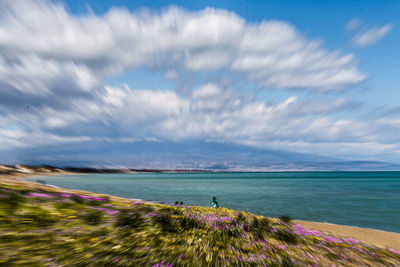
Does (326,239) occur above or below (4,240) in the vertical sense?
below

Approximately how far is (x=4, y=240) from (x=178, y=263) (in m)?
4.14

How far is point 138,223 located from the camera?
704 cm

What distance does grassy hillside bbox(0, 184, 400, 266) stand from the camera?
4392mm

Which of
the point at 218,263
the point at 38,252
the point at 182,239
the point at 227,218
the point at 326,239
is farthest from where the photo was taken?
the point at 227,218

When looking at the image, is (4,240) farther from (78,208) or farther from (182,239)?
(182,239)

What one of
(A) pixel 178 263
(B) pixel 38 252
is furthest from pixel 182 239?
(B) pixel 38 252

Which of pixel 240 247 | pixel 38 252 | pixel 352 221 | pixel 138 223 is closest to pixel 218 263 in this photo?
pixel 240 247

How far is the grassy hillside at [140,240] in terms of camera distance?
4.39m

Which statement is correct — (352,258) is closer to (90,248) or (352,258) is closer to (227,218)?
(227,218)

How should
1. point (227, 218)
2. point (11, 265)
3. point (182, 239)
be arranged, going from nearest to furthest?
1. point (11, 265)
2. point (182, 239)
3. point (227, 218)

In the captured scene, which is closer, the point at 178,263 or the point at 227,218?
the point at 178,263

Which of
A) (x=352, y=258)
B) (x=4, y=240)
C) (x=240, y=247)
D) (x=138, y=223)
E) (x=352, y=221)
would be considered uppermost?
(x=4, y=240)

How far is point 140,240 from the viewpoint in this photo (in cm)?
574

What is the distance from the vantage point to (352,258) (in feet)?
22.7
